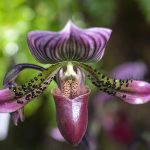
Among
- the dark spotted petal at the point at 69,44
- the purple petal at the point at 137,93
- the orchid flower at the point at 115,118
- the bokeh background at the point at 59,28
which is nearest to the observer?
the dark spotted petal at the point at 69,44

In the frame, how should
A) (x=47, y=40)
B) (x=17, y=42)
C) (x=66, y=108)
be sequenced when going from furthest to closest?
(x=17, y=42) → (x=66, y=108) → (x=47, y=40)

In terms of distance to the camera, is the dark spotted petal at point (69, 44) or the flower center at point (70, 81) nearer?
the dark spotted petal at point (69, 44)

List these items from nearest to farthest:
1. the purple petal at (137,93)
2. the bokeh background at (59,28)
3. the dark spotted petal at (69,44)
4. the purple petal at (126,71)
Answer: the dark spotted petal at (69,44) < the purple petal at (137,93) < the purple petal at (126,71) < the bokeh background at (59,28)

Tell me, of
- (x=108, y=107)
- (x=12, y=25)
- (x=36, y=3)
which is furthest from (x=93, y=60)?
(x=36, y=3)

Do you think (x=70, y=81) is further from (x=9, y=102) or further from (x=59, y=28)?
(x=59, y=28)

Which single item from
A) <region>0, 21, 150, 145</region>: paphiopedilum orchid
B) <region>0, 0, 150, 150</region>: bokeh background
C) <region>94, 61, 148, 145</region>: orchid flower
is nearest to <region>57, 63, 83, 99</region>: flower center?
<region>0, 21, 150, 145</region>: paphiopedilum orchid

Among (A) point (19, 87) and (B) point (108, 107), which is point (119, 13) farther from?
(A) point (19, 87)

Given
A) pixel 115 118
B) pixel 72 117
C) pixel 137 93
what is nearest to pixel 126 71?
pixel 115 118

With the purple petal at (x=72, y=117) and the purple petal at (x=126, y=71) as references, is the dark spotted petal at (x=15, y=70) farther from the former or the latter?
the purple petal at (x=126, y=71)

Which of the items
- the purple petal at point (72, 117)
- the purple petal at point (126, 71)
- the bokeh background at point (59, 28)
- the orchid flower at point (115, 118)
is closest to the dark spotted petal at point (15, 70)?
the purple petal at point (72, 117)
